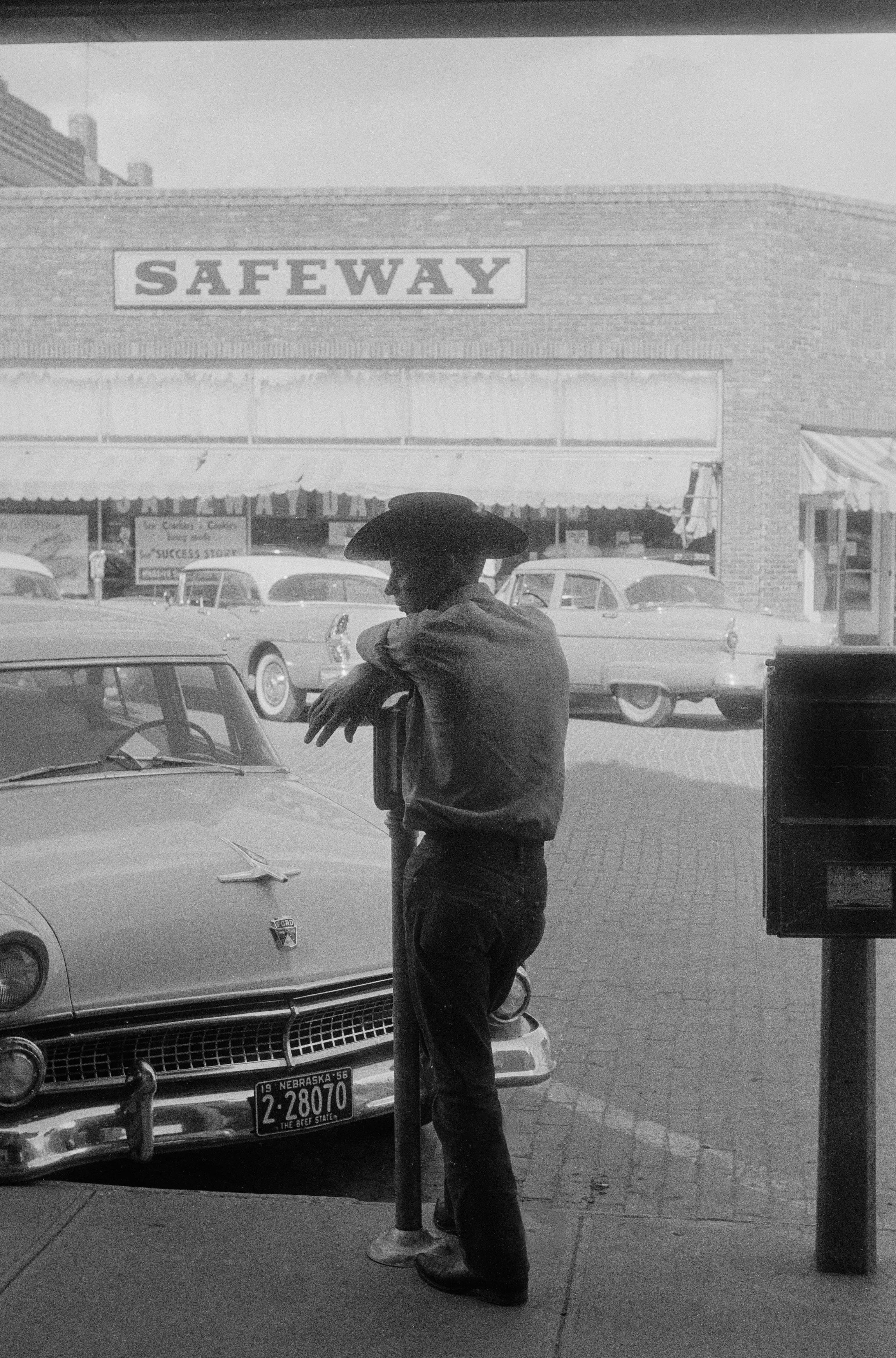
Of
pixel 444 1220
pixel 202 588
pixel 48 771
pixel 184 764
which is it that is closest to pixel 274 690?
pixel 202 588

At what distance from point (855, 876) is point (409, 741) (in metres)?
1.02

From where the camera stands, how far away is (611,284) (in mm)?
22406

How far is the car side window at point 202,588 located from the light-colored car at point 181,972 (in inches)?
447

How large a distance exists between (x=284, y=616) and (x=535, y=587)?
2.60m

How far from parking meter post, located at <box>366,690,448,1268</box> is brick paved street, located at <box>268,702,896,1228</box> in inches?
27.5

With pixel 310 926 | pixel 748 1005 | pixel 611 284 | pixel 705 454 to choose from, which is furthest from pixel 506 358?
pixel 310 926

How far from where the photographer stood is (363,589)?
15781 mm

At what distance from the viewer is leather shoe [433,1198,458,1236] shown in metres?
3.64

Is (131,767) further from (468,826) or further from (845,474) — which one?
(845,474)

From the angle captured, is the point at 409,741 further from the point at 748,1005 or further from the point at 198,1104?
the point at 748,1005

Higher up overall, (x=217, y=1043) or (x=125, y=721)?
(x=125, y=721)

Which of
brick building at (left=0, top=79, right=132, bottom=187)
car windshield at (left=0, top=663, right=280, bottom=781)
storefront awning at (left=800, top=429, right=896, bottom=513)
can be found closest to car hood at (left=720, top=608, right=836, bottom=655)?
storefront awning at (left=800, top=429, right=896, bottom=513)

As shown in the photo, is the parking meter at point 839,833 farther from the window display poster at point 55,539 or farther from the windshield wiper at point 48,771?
the window display poster at point 55,539

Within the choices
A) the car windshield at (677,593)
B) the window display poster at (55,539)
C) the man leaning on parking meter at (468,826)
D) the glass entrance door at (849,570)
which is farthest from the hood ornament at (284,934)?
the window display poster at (55,539)
